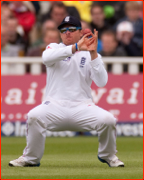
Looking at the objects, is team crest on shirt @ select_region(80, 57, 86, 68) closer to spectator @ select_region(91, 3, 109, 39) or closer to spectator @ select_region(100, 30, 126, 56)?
spectator @ select_region(100, 30, 126, 56)

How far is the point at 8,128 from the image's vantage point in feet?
38.9

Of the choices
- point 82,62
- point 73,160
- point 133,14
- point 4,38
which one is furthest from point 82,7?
point 82,62

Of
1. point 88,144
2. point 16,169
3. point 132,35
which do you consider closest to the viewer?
point 16,169

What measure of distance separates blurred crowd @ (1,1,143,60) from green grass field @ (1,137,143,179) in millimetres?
2632

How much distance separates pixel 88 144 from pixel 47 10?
6.52 metres

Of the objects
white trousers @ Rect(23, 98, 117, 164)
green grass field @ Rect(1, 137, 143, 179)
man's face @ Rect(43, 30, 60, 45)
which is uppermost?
man's face @ Rect(43, 30, 60, 45)

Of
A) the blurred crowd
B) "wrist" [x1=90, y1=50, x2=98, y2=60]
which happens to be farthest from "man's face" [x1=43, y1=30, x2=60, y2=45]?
"wrist" [x1=90, y1=50, x2=98, y2=60]

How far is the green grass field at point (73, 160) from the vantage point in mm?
5804

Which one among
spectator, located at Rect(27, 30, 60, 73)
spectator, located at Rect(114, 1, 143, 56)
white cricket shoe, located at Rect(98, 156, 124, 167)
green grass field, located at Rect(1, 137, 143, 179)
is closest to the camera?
green grass field, located at Rect(1, 137, 143, 179)

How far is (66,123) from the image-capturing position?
674 cm

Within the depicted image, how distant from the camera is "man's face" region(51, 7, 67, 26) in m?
14.1

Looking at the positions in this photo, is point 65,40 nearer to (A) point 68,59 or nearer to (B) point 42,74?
(A) point 68,59

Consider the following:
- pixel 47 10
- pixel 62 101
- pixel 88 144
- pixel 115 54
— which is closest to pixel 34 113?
pixel 62 101

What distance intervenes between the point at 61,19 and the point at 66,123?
25.7 feet
